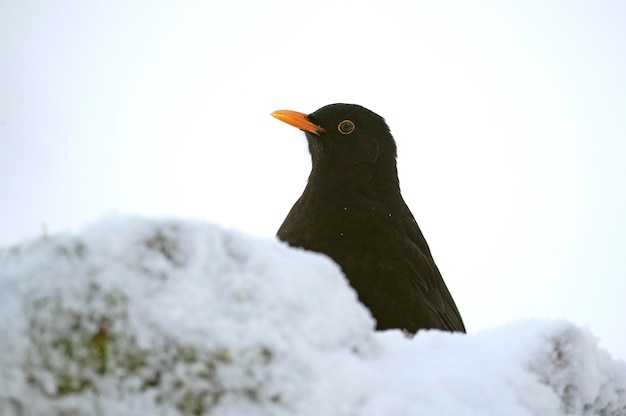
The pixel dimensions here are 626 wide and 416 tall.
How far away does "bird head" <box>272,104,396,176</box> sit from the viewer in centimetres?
697

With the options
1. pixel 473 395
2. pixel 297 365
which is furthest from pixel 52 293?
pixel 473 395

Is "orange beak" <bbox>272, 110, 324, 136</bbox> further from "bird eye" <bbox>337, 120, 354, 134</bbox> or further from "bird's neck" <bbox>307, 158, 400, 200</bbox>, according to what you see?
"bird's neck" <bbox>307, 158, 400, 200</bbox>

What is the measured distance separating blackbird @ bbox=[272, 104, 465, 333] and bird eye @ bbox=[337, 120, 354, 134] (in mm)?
10

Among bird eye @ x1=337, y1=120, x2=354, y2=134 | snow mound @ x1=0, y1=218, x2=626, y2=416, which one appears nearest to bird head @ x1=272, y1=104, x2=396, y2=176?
bird eye @ x1=337, y1=120, x2=354, y2=134

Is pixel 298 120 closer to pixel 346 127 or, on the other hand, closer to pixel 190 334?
pixel 346 127

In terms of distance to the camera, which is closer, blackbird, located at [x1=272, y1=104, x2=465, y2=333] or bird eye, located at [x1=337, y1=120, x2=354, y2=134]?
blackbird, located at [x1=272, y1=104, x2=465, y2=333]

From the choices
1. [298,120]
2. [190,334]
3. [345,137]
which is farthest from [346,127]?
[190,334]

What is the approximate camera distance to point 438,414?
2.03m

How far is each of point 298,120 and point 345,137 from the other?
22.3 inches

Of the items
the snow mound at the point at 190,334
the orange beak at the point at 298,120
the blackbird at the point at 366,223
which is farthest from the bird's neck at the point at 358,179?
the snow mound at the point at 190,334

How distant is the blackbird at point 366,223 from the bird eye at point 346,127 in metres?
0.01

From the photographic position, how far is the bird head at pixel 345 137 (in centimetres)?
697

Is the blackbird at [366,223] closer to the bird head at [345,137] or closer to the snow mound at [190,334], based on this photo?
the bird head at [345,137]

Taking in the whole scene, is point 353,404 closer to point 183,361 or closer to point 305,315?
point 305,315
